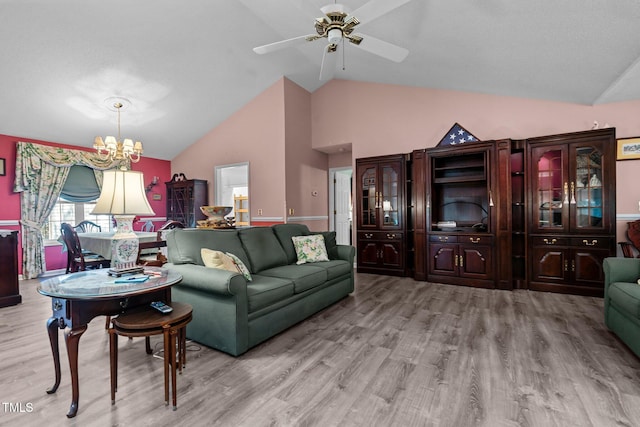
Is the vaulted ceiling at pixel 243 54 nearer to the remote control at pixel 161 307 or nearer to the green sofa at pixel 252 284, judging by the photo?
the green sofa at pixel 252 284

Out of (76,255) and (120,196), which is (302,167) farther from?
(120,196)

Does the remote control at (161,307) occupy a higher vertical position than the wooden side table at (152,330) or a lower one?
higher

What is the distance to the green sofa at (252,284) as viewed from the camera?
233cm

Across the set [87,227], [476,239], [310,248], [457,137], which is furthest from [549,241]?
[87,227]

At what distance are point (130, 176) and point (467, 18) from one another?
3323 millimetres

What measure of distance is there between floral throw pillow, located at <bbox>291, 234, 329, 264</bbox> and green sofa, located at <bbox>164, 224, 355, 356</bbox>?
3.8 inches

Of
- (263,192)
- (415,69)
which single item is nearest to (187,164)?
(263,192)

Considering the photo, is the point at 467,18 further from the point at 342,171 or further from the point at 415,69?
the point at 342,171

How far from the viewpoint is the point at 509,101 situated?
4.50 metres

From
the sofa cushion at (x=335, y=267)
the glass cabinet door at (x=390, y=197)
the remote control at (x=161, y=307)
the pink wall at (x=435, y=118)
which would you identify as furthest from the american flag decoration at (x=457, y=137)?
the remote control at (x=161, y=307)

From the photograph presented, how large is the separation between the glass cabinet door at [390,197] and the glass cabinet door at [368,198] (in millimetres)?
142

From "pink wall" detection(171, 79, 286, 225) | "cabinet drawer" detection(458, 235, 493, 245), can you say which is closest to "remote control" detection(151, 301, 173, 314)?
"pink wall" detection(171, 79, 286, 225)

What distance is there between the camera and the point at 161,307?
192 cm

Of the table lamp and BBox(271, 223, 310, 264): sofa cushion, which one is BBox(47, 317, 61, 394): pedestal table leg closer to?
the table lamp
